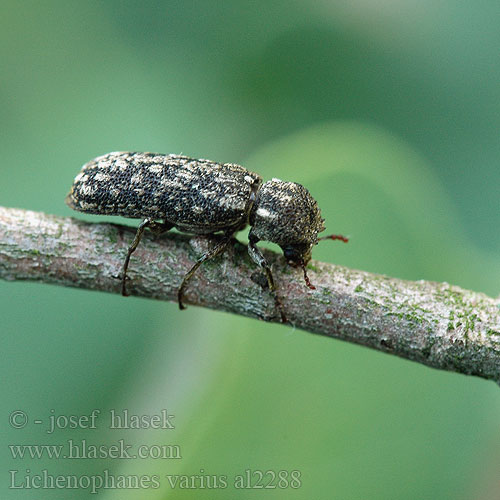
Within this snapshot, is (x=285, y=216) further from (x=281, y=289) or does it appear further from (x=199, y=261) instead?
(x=199, y=261)

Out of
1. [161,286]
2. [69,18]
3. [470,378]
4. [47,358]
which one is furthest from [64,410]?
[69,18]

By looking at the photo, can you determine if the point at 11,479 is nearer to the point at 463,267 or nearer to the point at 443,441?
the point at 443,441

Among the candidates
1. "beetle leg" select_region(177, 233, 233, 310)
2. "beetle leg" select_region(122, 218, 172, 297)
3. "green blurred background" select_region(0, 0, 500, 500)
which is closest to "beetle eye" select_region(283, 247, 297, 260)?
"beetle leg" select_region(177, 233, 233, 310)

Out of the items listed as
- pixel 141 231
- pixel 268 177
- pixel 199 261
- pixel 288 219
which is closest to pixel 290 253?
pixel 288 219

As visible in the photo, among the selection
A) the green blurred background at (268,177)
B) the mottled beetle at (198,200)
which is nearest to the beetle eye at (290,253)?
the mottled beetle at (198,200)

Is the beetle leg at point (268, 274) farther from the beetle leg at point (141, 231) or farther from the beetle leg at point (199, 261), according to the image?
the beetle leg at point (141, 231)

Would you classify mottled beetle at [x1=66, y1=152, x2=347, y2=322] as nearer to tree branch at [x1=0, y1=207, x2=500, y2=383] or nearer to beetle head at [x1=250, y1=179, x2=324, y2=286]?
beetle head at [x1=250, y1=179, x2=324, y2=286]
